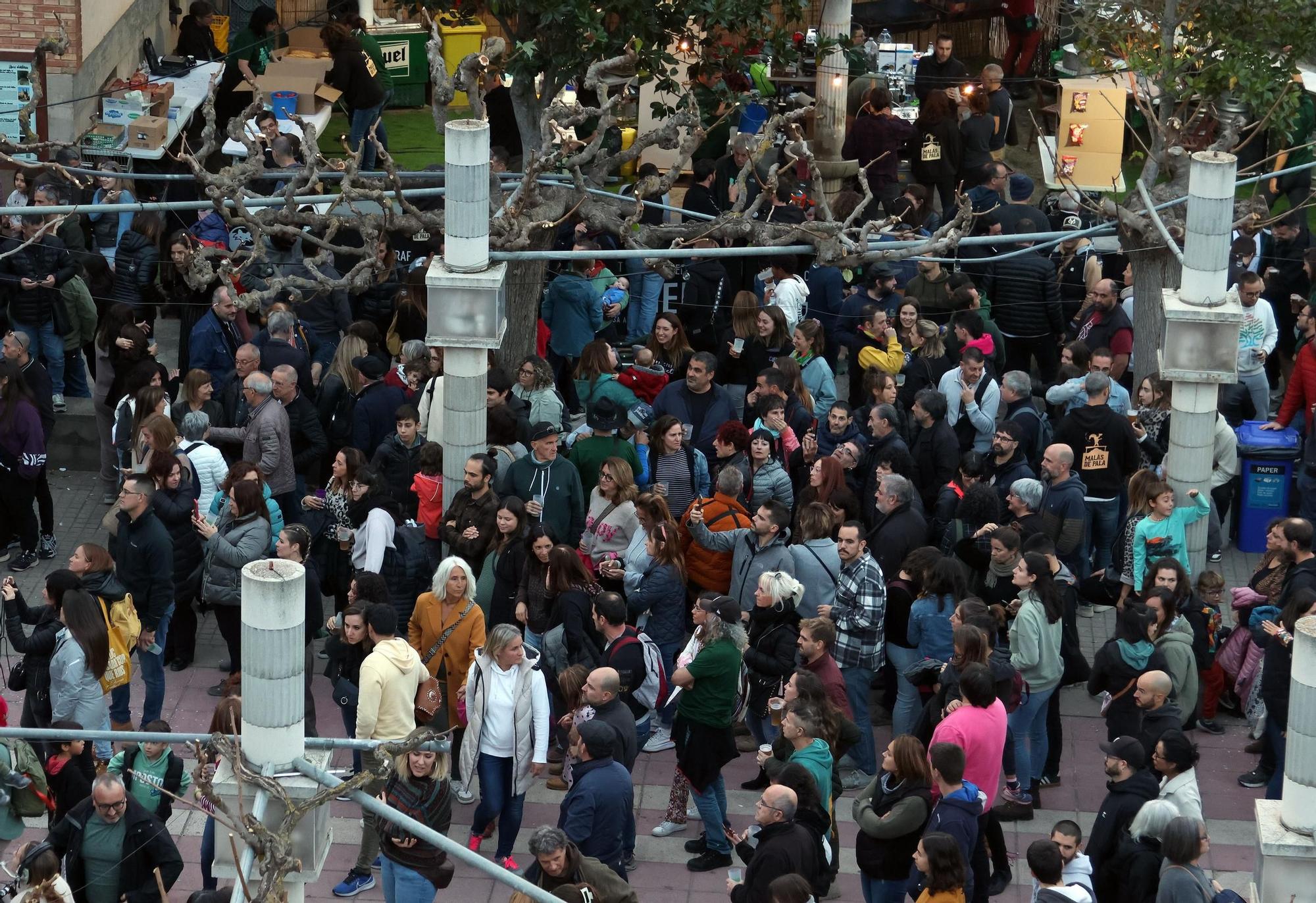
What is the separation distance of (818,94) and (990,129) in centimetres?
173

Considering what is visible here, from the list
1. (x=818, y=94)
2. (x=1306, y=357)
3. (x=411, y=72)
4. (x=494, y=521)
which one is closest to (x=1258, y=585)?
(x=1306, y=357)

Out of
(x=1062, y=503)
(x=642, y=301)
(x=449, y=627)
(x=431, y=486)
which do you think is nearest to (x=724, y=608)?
(x=449, y=627)

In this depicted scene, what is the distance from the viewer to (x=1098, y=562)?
1448 cm

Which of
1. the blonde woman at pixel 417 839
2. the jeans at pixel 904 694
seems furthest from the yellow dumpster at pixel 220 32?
the blonde woman at pixel 417 839

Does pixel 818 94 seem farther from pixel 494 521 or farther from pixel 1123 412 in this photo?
pixel 494 521

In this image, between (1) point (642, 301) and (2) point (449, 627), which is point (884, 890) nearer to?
(2) point (449, 627)

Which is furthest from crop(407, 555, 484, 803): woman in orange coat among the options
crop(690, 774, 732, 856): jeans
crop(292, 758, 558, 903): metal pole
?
crop(292, 758, 558, 903): metal pole

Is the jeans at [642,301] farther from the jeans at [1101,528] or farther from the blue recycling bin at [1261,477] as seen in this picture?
the blue recycling bin at [1261,477]

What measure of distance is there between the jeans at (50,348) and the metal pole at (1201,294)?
26.5 feet

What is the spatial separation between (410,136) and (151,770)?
13368 mm

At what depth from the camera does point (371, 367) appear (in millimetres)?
14367

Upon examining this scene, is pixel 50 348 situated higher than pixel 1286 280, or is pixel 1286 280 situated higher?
pixel 1286 280

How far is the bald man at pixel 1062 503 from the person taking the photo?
13125 mm

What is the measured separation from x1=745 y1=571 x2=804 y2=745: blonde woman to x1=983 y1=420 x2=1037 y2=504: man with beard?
2057mm
